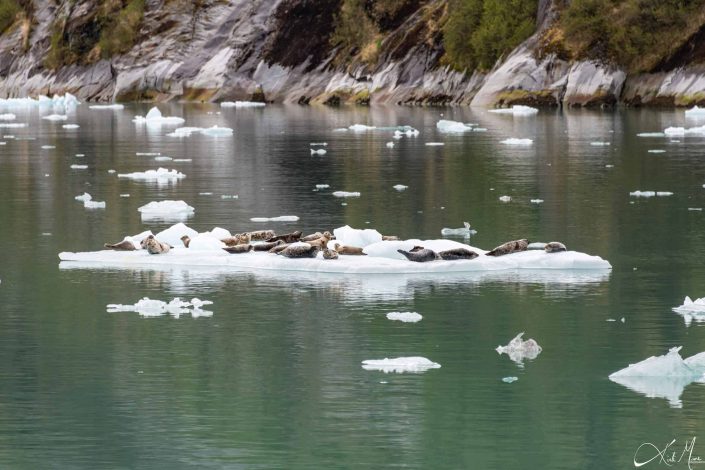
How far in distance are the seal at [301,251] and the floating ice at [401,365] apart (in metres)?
5.18

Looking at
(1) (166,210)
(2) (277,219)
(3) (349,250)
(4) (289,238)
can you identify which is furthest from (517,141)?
(3) (349,250)

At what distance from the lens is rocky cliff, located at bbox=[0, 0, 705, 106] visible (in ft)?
244

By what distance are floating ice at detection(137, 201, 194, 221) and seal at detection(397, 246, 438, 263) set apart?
6.80 meters

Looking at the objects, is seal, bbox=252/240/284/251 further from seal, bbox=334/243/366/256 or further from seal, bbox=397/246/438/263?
seal, bbox=397/246/438/263

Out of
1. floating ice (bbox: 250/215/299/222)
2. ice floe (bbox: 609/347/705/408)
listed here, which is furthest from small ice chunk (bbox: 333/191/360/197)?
ice floe (bbox: 609/347/705/408)

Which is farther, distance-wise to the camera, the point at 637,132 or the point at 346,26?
the point at 346,26

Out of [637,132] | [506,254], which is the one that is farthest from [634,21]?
[506,254]

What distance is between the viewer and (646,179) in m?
29.5

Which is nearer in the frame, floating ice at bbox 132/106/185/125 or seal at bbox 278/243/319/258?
seal at bbox 278/243/319/258

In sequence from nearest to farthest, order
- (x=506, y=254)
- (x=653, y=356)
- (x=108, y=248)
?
(x=653, y=356) → (x=506, y=254) → (x=108, y=248)

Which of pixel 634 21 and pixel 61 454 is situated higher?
Result: pixel 634 21

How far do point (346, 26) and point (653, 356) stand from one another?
87118 mm

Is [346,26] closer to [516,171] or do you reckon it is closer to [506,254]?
[516,171]

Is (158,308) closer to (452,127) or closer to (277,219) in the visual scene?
(277,219)
